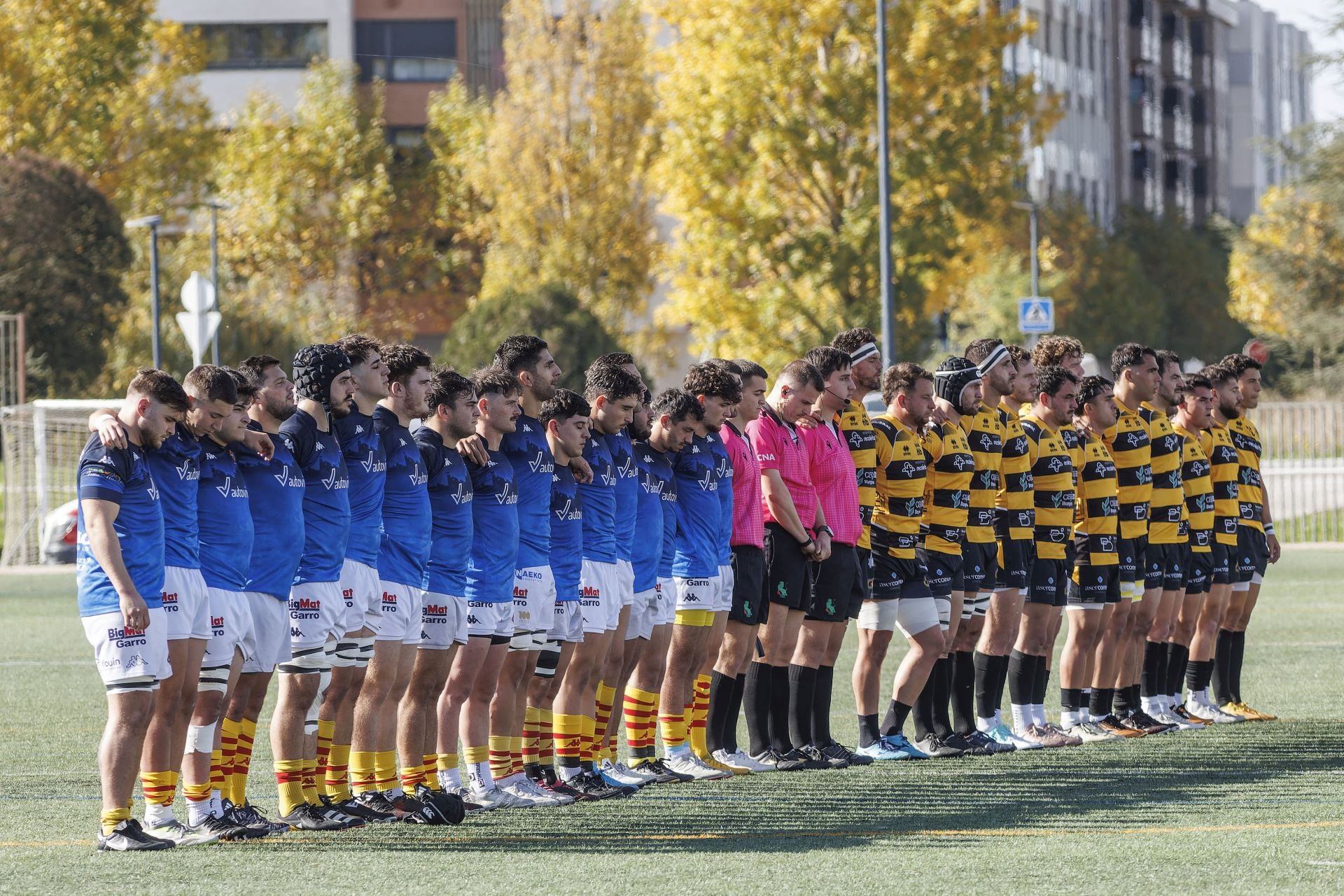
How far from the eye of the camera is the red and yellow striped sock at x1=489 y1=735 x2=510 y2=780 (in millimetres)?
9820

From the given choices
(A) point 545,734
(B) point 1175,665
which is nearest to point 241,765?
(A) point 545,734

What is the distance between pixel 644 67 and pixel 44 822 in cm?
3480

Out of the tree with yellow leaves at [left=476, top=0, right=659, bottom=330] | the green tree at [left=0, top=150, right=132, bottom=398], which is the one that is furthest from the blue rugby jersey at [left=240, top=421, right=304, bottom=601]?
the tree with yellow leaves at [left=476, top=0, right=659, bottom=330]

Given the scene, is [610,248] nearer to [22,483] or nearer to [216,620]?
[22,483]

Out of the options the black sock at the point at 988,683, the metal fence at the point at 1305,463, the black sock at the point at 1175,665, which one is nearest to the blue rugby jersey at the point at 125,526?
the black sock at the point at 988,683

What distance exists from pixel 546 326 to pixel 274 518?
30149 mm

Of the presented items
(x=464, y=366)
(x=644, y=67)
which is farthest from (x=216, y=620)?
(x=644, y=67)

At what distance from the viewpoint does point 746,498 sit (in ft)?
36.9

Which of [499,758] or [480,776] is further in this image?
[499,758]

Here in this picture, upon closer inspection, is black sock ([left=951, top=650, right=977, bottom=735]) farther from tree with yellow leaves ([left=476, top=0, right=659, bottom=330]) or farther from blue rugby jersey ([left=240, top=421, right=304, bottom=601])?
tree with yellow leaves ([left=476, top=0, right=659, bottom=330])

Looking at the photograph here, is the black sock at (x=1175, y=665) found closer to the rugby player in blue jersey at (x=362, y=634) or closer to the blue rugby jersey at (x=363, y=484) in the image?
the rugby player in blue jersey at (x=362, y=634)

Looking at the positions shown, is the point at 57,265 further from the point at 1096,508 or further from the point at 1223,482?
the point at 1096,508

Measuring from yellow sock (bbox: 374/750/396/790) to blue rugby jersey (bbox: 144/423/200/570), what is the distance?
1.24 metres

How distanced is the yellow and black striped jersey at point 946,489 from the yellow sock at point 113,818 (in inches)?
193
